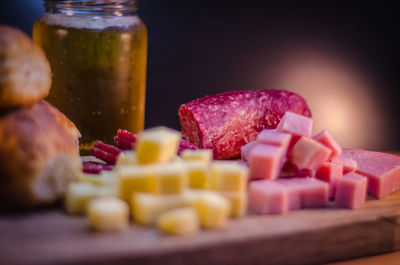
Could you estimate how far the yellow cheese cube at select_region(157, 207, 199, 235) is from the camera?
1.13 m

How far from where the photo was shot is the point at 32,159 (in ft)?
3.92

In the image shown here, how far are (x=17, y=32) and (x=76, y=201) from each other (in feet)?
1.40

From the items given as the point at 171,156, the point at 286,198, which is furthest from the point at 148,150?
the point at 286,198

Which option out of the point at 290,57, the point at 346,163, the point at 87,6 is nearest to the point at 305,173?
the point at 346,163

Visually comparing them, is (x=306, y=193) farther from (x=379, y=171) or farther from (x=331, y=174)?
(x=379, y=171)

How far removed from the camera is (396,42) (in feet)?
8.61

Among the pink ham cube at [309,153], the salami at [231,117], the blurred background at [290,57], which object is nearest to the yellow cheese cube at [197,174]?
the pink ham cube at [309,153]

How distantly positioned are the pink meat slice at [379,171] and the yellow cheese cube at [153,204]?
0.62 meters

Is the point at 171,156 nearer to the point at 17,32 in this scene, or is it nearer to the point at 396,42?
the point at 17,32

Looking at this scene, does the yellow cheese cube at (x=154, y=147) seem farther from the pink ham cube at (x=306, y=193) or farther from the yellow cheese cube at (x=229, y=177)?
the pink ham cube at (x=306, y=193)

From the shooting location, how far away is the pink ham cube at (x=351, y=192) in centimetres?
139

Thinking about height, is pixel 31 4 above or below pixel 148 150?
above

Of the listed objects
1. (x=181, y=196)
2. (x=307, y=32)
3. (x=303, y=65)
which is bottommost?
(x=181, y=196)

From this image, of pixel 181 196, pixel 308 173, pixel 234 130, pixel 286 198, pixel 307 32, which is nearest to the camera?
pixel 181 196
